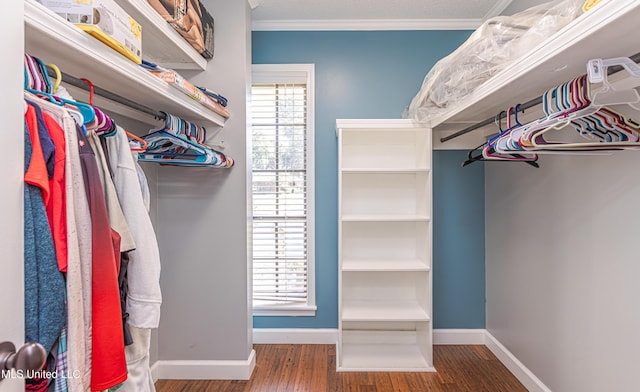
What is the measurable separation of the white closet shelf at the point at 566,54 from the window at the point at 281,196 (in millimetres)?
1397

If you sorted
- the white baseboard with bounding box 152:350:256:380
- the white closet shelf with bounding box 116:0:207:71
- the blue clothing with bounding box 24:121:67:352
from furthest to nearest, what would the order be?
the white baseboard with bounding box 152:350:256:380, the white closet shelf with bounding box 116:0:207:71, the blue clothing with bounding box 24:121:67:352

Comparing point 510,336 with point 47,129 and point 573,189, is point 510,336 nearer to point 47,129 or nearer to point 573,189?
point 573,189

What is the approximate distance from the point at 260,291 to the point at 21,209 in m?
2.23

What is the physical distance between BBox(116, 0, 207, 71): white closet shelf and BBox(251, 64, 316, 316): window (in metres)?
0.71

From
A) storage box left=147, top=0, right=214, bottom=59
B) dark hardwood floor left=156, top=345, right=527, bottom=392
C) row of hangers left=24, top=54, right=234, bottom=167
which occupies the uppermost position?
storage box left=147, top=0, right=214, bottom=59

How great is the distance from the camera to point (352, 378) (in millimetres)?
2170

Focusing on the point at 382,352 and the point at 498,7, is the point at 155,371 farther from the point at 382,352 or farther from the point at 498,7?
the point at 498,7

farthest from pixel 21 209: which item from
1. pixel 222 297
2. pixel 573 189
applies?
pixel 573 189

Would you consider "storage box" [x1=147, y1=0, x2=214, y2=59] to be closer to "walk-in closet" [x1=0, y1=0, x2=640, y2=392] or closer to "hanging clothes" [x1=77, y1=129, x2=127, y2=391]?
"walk-in closet" [x1=0, y1=0, x2=640, y2=392]

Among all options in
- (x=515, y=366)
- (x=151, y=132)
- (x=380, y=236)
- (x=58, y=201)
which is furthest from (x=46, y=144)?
(x=515, y=366)

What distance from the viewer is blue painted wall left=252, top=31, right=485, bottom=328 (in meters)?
2.66

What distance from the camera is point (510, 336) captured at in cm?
230

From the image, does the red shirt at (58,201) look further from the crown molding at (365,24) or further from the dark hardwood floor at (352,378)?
the crown molding at (365,24)

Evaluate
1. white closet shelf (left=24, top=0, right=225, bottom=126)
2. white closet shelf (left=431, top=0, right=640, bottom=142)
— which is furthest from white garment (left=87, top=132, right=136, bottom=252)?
white closet shelf (left=431, top=0, right=640, bottom=142)
